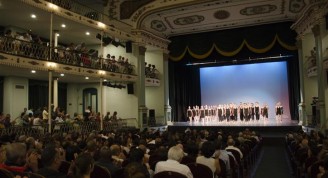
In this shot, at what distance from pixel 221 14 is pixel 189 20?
2.01m

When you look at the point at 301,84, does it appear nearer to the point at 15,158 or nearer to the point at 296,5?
the point at 296,5

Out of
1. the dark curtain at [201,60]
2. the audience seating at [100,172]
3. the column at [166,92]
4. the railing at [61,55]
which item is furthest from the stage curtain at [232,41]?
the audience seating at [100,172]

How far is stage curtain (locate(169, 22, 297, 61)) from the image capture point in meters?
19.0

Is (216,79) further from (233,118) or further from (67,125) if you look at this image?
(67,125)

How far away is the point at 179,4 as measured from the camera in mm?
16719

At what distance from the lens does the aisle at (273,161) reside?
26.3 feet

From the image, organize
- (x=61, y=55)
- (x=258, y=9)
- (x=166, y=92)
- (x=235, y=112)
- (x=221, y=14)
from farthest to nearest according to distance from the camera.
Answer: (x=166, y=92) → (x=235, y=112) → (x=221, y=14) → (x=258, y=9) → (x=61, y=55)

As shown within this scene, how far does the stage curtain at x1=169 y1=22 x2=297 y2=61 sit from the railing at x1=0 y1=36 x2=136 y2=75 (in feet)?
15.4

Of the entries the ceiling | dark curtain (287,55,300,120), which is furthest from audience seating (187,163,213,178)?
dark curtain (287,55,300,120)

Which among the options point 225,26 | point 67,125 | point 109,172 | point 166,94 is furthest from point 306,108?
point 109,172

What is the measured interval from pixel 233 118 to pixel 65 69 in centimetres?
1097

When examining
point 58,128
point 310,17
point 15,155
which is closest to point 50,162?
point 15,155

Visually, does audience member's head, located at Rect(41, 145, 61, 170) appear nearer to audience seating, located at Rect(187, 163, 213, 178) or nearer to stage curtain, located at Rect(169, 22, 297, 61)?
audience seating, located at Rect(187, 163, 213, 178)

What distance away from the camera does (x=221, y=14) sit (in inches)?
730
